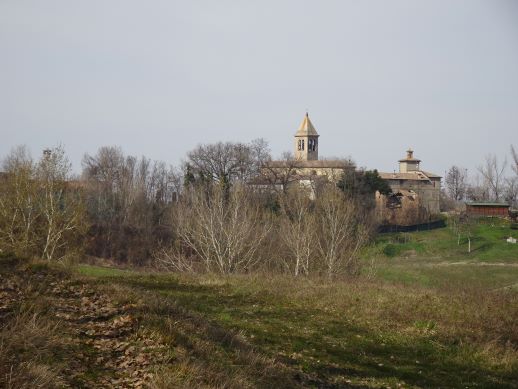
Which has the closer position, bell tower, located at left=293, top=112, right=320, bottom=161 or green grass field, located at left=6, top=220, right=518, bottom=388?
green grass field, located at left=6, top=220, right=518, bottom=388

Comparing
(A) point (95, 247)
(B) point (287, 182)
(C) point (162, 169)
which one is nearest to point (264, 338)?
(A) point (95, 247)

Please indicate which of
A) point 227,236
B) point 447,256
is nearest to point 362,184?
point 447,256

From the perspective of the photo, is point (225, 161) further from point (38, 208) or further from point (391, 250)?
point (38, 208)

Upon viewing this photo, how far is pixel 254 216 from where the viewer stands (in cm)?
2950

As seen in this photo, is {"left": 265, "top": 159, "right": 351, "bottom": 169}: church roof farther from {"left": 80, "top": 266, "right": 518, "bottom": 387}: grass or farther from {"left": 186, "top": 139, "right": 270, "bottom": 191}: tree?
→ {"left": 80, "top": 266, "right": 518, "bottom": 387}: grass

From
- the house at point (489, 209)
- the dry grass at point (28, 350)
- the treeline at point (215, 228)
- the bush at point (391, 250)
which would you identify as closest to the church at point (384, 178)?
the house at point (489, 209)

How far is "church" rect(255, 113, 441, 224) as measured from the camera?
2215 inches

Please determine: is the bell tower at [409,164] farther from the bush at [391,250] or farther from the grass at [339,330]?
the grass at [339,330]

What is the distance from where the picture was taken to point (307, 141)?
99.2 m

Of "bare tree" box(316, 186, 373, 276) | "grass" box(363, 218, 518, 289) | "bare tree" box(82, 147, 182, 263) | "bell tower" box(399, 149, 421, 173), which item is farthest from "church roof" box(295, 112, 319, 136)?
"bare tree" box(316, 186, 373, 276)

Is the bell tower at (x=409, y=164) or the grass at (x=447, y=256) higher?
the bell tower at (x=409, y=164)

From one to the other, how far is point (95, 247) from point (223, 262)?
65.9 feet

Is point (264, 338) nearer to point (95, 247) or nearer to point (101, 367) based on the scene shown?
point (101, 367)

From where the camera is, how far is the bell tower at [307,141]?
99188 mm
